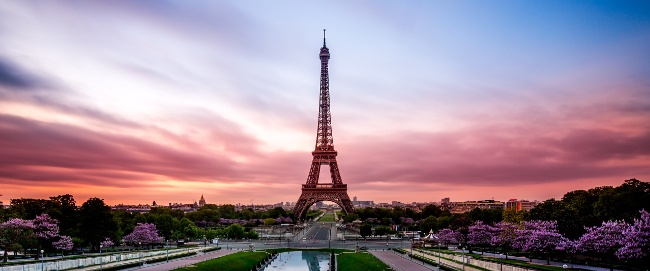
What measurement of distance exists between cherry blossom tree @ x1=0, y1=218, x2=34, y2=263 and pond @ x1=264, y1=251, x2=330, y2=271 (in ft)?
88.1

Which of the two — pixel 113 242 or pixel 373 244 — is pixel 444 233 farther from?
pixel 113 242

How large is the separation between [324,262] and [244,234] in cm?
3901

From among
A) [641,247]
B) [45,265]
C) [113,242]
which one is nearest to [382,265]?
[641,247]

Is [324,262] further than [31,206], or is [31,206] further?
[31,206]

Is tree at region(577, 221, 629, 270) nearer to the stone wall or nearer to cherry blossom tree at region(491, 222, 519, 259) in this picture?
cherry blossom tree at region(491, 222, 519, 259)

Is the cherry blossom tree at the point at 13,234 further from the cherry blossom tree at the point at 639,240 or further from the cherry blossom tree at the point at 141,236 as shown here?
the cherry blossom tree at the point at 639,240

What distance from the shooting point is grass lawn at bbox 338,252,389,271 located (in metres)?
57.6

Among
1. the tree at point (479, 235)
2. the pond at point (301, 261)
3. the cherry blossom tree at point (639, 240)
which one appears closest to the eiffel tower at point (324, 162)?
the pond at point (301, 261)

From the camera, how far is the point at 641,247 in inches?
1497

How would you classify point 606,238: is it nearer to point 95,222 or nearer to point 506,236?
point 506,236

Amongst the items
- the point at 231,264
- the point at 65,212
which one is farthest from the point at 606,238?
the point at 65,212

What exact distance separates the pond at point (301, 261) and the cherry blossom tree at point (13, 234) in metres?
26.8

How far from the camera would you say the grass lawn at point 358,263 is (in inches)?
2266

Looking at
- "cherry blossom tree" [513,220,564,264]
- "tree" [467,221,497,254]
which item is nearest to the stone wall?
"cherry blossom tree" [513,220,564,264]
